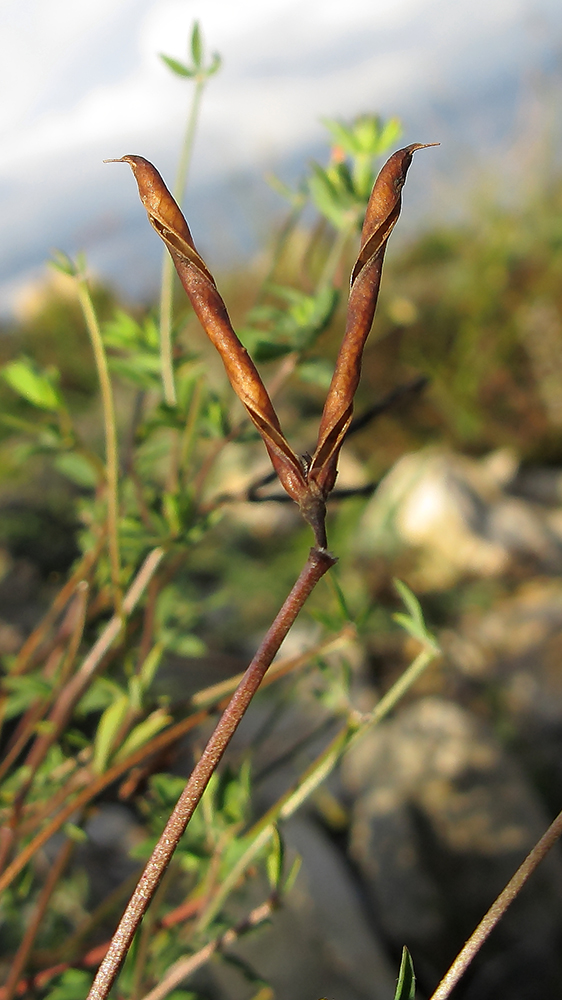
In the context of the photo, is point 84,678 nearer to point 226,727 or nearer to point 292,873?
point 292,873

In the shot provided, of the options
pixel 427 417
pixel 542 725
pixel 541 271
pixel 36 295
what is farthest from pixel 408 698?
pixel 36 295

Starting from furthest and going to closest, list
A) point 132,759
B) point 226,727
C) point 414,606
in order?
point 132,759 → point 414,606 → point 226,727

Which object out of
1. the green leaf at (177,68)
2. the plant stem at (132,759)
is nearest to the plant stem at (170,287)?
the green leaf at (177,68)

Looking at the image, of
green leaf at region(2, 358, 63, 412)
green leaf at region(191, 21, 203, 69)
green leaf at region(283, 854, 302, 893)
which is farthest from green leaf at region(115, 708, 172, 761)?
green leaf at region(191, 21, 203, 69)

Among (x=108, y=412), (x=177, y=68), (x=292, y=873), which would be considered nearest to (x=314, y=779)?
(x=292, y=873)

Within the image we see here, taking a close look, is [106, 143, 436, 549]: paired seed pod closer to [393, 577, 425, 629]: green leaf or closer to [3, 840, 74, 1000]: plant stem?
[393, 577, 425, 629]: green leaf

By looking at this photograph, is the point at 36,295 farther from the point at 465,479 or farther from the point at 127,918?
the point at 127,918
